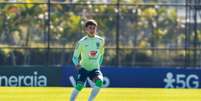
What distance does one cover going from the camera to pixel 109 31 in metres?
31.4

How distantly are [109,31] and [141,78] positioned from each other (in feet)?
13.7

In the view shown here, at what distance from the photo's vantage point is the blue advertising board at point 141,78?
27641mm

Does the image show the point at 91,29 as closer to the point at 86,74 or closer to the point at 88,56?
the point at 88,56

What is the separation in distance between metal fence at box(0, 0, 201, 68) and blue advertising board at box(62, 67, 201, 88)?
2868mm

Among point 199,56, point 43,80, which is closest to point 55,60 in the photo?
point 43,80

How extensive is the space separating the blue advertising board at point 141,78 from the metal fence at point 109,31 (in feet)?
9.41

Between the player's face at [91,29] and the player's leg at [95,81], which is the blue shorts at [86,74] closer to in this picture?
the player's leg at [95,81]

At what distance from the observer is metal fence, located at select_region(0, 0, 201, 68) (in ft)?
101

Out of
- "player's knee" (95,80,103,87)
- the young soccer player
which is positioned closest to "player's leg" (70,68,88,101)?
the young soccer player

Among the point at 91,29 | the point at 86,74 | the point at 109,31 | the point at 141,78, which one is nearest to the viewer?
the point at 91,29
